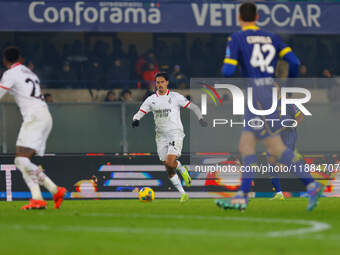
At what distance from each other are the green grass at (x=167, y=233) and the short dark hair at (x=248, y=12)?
235cm

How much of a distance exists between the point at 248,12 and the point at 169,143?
16.6 feet

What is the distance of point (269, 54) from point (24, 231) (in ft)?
12.5

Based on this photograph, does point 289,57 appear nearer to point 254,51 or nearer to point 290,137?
point 254,51

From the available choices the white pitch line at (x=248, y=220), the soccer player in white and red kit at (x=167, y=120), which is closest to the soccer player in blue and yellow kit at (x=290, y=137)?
the soccer player in white and red kit at (x=167, y=120)

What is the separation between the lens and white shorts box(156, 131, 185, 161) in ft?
47.8

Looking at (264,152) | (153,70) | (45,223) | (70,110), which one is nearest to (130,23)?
(153,70)

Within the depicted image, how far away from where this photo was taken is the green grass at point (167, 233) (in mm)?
6504

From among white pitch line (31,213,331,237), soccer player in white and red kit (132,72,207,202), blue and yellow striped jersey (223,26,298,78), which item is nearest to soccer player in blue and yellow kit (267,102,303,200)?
soccer player in white and red kit (132,72,207,202)

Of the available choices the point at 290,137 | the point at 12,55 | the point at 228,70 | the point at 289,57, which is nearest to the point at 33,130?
the point at 12,55

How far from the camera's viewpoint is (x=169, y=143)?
575 inches

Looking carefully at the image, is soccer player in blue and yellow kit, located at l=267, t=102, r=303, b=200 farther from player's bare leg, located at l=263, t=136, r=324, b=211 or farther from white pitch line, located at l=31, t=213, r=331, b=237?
white pitch line, located at l=31, t=213, r=331, b=237

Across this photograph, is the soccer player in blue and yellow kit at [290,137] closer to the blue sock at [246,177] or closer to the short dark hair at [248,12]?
the blue sock at [246,177]

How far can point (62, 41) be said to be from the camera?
73.4ft

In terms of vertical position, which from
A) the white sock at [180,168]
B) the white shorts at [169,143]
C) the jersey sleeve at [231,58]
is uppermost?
the jersey sleeve at [231,58]
